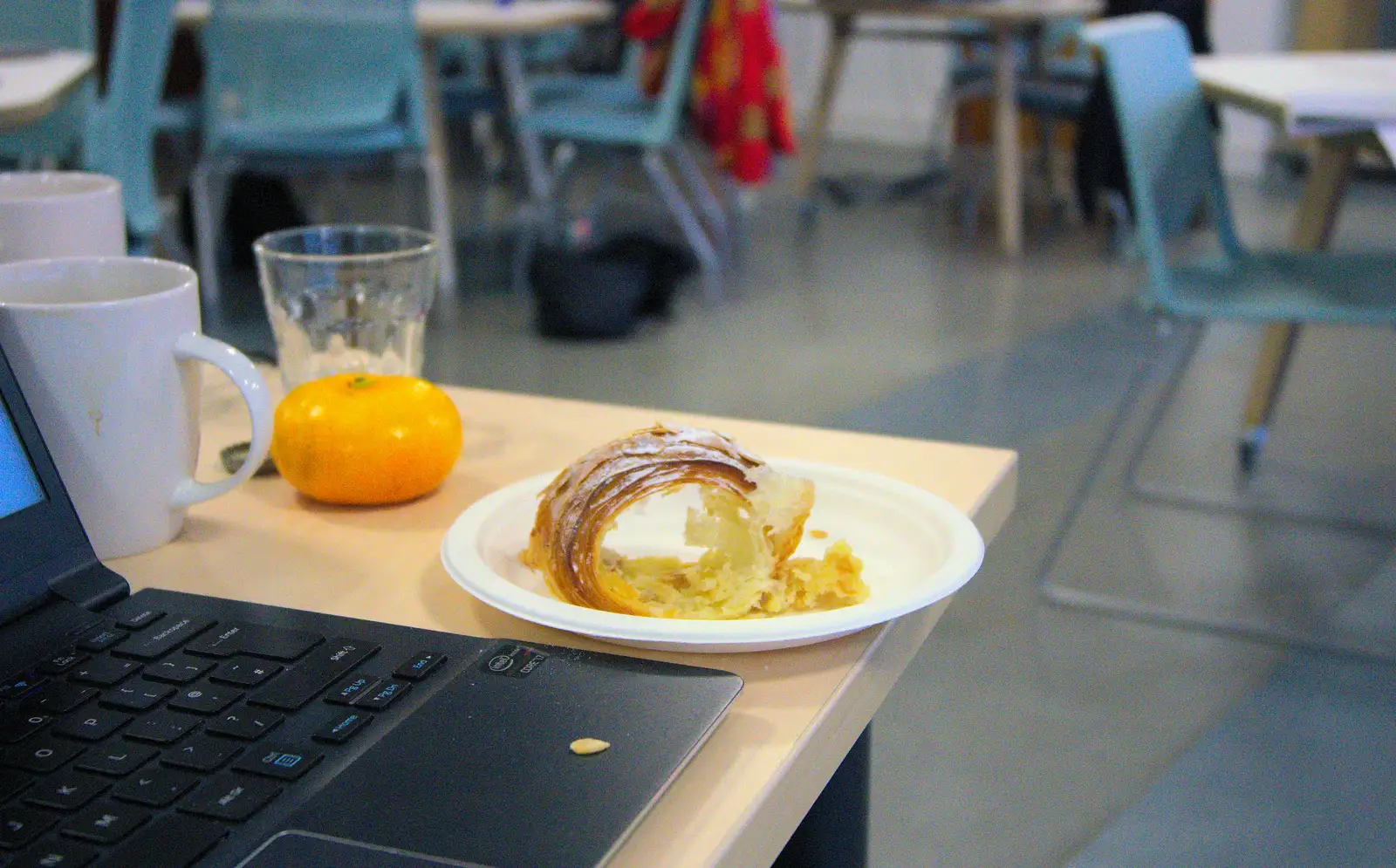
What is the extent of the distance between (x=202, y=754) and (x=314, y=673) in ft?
0.19

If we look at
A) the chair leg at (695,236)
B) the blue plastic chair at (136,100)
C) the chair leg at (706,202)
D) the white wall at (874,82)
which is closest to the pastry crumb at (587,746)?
the blue plastic chair at (136,100)

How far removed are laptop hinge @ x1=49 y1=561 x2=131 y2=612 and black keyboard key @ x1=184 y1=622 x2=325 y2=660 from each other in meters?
0.06

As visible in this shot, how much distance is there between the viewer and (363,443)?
0.64 m

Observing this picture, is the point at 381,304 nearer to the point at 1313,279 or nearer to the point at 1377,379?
the point at 1313,279

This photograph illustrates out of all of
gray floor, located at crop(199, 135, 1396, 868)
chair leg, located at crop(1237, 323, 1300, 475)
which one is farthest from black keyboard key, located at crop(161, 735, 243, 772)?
chair leg, located at crop(1237, 323, 1300, 475)

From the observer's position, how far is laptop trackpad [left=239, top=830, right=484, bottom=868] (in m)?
0.36

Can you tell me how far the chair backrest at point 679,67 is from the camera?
11.0 ft

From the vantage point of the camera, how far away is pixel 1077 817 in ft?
4.65

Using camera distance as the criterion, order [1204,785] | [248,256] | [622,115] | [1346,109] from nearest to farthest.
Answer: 1. [1204,785]
2. [1346,109]
3. [622,115]
4. [248,256]

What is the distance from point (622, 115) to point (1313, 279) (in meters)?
2.01

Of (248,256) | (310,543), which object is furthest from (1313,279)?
(248,256)

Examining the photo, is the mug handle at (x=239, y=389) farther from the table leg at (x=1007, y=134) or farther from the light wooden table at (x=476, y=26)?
the table leg at (x=1007, y=134)

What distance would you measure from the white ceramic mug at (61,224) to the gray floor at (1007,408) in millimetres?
963

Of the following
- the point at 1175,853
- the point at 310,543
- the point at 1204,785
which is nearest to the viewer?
the point at 310,543
